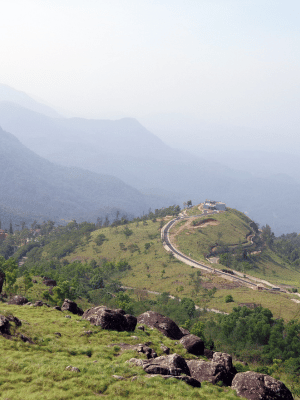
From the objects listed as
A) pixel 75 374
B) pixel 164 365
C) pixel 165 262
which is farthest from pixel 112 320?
pixel 165 262

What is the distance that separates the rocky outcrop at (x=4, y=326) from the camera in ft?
91.0

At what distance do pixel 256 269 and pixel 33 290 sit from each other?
111230 mm

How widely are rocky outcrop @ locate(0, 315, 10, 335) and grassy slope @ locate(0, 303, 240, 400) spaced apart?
1.43 m

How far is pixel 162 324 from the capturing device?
43688mm

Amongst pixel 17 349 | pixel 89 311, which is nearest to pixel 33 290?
pixel 89 311

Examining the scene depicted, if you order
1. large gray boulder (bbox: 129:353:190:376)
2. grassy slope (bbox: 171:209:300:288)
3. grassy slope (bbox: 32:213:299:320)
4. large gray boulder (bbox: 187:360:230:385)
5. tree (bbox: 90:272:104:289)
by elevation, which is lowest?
tree (bbox: 90:272:104:289)

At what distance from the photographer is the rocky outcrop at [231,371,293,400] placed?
24219 millimetres

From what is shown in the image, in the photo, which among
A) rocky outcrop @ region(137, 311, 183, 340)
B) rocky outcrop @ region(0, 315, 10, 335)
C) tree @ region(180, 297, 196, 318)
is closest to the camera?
rocky outcrop @ region(0, 315, 10, 335)

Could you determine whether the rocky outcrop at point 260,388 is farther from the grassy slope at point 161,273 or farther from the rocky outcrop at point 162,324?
the grassy slope at point 161,273

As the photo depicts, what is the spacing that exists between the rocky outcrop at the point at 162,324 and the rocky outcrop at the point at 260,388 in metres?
17.5

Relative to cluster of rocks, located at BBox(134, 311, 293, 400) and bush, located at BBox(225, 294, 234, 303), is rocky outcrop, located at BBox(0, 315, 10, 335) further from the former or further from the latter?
bush, located at BBox(225, 294, 234, 303)

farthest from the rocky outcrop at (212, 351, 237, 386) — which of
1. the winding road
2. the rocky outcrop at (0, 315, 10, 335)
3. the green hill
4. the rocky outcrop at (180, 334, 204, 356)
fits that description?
the winding road

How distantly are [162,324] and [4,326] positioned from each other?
80.7 feet

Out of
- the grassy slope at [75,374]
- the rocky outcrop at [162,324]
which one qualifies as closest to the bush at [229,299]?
the rocky outcrop at [162,324]
